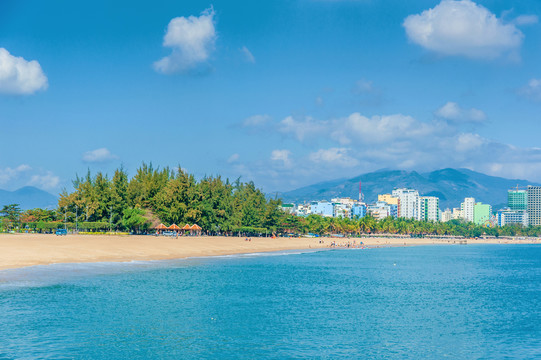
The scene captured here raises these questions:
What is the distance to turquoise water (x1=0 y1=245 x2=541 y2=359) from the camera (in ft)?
92.1

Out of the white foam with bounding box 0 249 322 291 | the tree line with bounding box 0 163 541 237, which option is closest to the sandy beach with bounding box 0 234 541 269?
the white foam with bounding box 0 249 322 291

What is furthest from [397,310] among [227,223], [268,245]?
[227,223]

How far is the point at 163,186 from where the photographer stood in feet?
458

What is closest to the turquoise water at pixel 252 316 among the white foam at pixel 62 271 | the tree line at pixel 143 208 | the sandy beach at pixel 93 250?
the white foam at pixel 62 271

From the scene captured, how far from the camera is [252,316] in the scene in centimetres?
3684

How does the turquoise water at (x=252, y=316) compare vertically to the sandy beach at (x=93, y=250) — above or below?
below

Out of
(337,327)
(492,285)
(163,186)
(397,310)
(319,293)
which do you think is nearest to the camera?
(337,327)

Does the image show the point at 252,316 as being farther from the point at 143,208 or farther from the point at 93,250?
the point at 143,208

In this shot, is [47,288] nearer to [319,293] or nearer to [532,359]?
[319,293]

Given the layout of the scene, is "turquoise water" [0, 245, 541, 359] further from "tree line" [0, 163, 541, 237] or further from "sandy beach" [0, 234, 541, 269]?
"tree line" [0, 163, 541, 237]

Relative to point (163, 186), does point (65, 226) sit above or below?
below

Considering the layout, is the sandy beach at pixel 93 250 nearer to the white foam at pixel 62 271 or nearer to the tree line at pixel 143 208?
the white foam at pixel 62 271

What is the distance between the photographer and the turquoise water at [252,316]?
28062 mm

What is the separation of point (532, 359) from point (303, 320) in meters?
14.4
